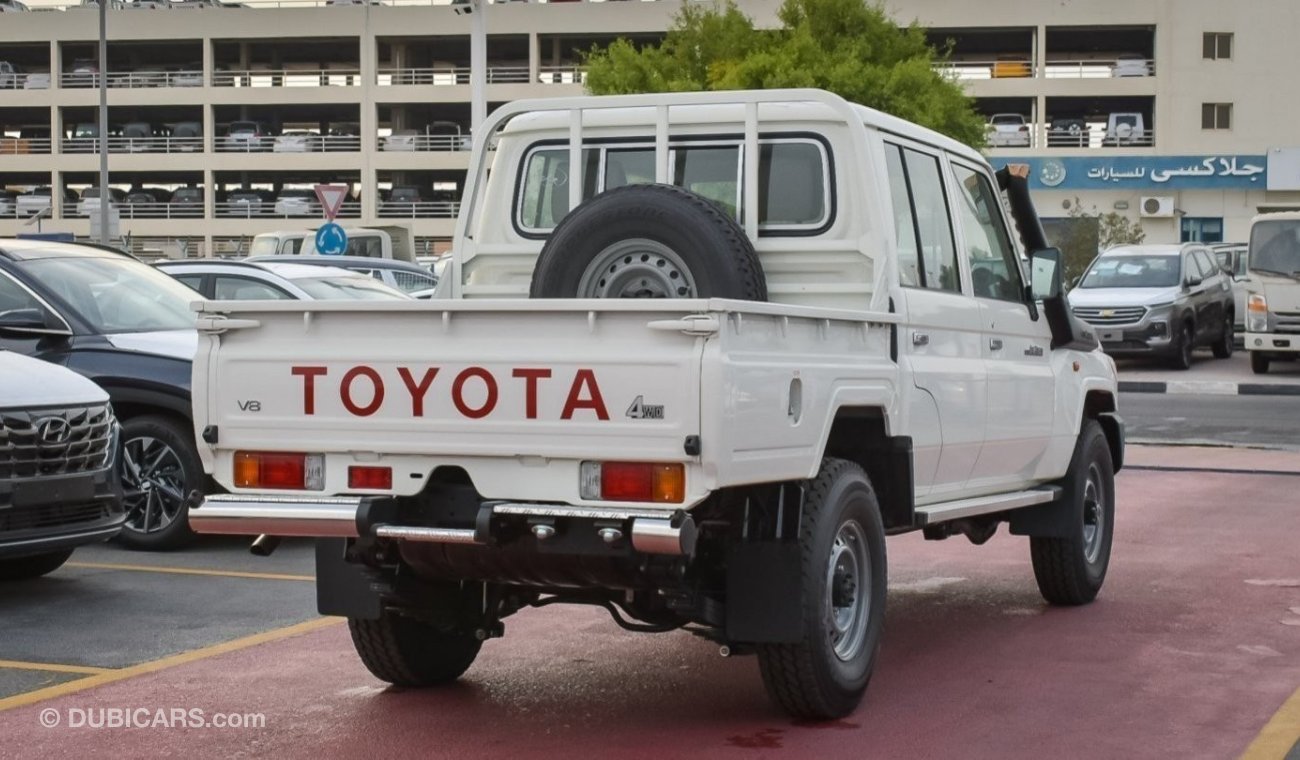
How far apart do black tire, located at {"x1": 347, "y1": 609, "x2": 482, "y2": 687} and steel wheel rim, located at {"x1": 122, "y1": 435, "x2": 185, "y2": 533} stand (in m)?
3.90

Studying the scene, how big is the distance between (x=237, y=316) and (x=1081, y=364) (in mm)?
4400

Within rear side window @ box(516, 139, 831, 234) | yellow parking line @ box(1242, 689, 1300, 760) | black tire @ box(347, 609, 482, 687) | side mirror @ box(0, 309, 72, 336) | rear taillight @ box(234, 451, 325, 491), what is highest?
rear side window @ box(516, 139, 831, 234)

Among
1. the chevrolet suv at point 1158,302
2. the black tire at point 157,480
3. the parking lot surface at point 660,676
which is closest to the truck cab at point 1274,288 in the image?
the chevrolet suv at point 1158,302

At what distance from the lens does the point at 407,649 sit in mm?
6629

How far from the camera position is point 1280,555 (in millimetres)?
10219

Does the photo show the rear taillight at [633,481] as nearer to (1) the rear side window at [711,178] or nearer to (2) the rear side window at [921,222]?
(1) the rear side window at [711,178]

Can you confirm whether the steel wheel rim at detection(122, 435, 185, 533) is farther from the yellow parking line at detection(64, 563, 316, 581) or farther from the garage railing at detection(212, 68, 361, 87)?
the garage railing at detection(212, 68, 361, 87)

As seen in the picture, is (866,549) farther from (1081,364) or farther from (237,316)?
(1081,364)

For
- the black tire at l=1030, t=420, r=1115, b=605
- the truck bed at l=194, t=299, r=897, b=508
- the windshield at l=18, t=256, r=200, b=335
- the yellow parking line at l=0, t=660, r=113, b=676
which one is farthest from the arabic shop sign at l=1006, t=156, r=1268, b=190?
the truck bed at l=194, t=299, r=897, b=508

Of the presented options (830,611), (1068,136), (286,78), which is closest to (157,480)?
(830,611)

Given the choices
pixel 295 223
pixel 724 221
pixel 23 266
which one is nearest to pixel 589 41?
pixel 295 223

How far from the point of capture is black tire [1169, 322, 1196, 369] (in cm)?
2680

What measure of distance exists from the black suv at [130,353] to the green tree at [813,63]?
33.8 m

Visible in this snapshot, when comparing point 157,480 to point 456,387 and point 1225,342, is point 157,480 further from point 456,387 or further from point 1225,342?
point 1225,342
